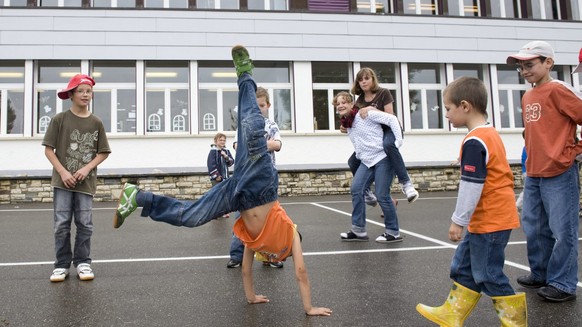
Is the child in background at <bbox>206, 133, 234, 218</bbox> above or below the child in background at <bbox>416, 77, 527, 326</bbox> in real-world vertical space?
above

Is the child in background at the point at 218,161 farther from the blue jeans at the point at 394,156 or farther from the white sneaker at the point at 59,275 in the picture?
the white sneaker at the point at 59,275

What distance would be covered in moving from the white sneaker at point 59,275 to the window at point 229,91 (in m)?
11.6

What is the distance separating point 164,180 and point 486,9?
44.0 feet

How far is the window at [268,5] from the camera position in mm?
16188

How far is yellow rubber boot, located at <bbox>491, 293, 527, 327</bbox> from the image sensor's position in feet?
8.29

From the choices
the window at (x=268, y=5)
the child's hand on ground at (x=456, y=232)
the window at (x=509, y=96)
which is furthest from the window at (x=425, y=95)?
the child's hand on ground at (x=456, y=232)

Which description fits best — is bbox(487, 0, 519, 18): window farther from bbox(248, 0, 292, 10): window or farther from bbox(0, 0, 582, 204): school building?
bbox(248, 0, 292, 10): window

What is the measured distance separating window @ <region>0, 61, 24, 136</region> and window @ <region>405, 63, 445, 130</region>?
1304 cm

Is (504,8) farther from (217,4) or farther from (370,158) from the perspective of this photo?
(370,158)

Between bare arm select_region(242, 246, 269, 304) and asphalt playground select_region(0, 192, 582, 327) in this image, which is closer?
asphalt playground select_region(0, 192, 582, 327)

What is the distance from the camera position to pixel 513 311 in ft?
8.30

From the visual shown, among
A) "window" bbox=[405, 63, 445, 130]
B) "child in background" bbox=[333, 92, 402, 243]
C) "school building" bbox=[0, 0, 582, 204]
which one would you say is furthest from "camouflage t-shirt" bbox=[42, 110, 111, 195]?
"window" bbox=[405, 63, 445, 130]

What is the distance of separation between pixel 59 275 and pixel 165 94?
1203 centimetres

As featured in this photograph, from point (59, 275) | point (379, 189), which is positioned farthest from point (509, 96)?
point (59, 275)
